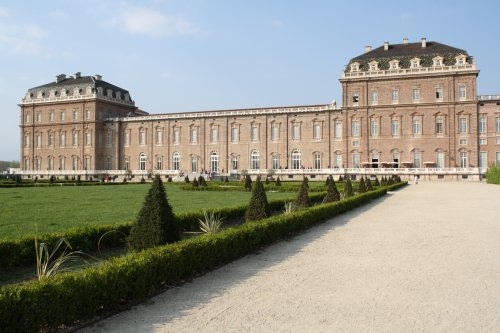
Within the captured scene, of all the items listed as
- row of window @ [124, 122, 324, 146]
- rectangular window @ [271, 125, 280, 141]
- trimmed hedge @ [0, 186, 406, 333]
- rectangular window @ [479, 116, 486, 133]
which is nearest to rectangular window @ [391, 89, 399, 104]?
row of window @ [124, 122, 324, 146]

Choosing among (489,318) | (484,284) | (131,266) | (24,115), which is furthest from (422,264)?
(24,115)

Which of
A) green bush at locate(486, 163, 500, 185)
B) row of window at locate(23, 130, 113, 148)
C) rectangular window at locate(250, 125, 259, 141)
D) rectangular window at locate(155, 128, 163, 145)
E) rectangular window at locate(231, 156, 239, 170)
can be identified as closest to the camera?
green bush at locate(486, 163, 500, 185)

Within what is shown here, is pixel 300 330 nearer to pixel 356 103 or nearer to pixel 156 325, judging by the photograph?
Answer: pixel 156 325

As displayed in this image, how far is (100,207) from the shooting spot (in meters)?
13.7

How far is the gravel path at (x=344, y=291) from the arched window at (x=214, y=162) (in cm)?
4476

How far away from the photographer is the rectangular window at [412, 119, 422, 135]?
150ft

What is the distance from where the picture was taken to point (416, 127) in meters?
45.9

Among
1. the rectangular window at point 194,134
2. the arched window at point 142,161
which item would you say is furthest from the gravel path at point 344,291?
the arched window at point 142,161

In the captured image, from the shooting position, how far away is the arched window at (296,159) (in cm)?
5038

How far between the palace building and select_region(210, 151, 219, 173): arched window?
17cm

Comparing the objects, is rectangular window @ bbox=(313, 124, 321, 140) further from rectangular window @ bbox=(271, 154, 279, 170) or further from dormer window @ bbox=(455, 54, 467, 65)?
dormer window @ bbox=(455, 54, 467, 65)

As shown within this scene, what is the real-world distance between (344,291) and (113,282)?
248 centimetres

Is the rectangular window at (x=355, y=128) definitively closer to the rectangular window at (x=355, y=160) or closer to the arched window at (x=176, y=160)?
the rectangular window at (x=355, y=160)

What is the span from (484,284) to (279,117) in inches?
1811
